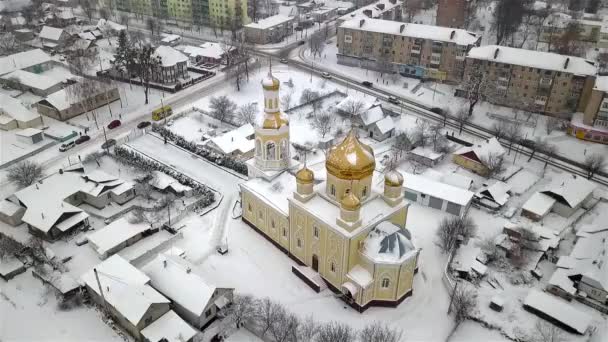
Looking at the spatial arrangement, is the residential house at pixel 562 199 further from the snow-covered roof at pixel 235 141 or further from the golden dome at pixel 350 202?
the snow-covered roof at pixel 235 141

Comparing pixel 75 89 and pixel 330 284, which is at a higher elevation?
pixel 75 89

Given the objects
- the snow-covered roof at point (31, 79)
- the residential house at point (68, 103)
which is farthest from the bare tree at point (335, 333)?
the snow-covered roof at point (31, 79)

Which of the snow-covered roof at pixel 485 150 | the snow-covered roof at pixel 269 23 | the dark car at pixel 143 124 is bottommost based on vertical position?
the dark car at pixel 143 124

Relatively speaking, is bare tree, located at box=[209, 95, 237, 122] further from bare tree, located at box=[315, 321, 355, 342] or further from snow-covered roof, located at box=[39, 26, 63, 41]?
snow-covered roof, located at box=[39, 26, 63, 41]

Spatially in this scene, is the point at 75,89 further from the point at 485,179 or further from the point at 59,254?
the point at 485,179

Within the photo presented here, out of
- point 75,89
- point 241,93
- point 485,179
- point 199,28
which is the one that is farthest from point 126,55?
point 485,179
